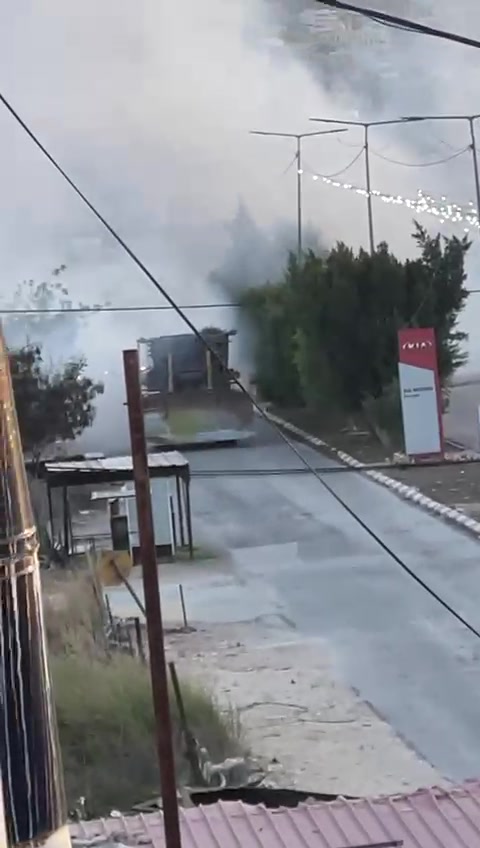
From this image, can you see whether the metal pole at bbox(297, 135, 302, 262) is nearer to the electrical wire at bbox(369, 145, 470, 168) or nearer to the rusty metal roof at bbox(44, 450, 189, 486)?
the electrical wire at bbox(369, 145, 470, 168)

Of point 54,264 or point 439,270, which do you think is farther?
point 439,270

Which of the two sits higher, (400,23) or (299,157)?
(400,23)

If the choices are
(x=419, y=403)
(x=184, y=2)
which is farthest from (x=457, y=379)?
(x=184, y=2)

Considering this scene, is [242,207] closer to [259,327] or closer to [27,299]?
[259,327]

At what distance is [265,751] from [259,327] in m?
0.50

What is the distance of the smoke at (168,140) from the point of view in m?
1.28

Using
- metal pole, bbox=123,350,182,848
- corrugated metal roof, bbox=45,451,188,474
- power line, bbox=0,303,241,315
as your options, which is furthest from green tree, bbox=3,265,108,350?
metal pole, bbox=123,350,182,848

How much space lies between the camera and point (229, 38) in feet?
4.30

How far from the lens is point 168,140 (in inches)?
51.6

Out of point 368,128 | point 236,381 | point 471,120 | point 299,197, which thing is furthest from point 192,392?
point 471,120

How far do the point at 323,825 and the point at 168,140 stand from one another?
792 mm

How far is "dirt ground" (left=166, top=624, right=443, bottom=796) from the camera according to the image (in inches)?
50.8

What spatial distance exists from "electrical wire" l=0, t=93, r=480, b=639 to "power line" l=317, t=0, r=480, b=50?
14.5 inches

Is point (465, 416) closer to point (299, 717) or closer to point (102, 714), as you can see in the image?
point (299, 717)
